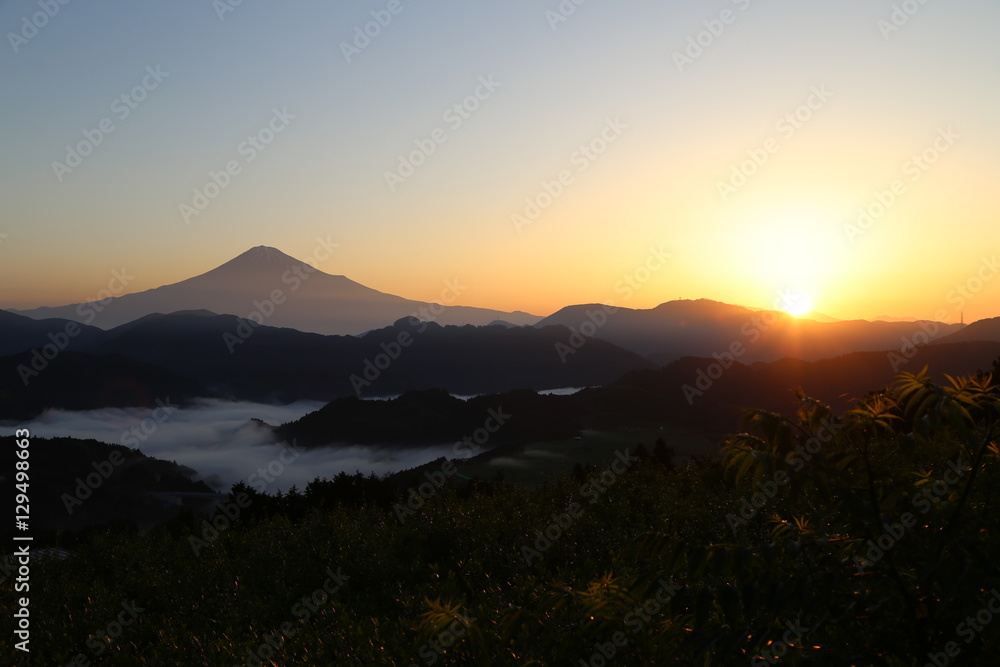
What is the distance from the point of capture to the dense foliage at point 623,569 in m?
3.42

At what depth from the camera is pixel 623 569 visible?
5.54m

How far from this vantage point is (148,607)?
1141 cm

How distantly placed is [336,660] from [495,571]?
4.37 metres

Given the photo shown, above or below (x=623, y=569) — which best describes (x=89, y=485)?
below

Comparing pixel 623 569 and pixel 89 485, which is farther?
pixel 89 485

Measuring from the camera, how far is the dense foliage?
11.2 ft

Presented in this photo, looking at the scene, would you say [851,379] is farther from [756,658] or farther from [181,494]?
[756,658]

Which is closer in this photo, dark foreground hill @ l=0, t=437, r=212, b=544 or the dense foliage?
the dense foliage

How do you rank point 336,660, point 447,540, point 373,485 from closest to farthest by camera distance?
point 336,660 < point 447,540 < point 373,485

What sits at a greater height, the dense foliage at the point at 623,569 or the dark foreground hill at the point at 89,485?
the dense foliage at the point at 623,569

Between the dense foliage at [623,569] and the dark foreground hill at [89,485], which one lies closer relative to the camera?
the dense foliage at [623,569]

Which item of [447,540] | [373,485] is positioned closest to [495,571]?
[447,540]

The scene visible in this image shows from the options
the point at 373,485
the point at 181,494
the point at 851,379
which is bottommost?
the point at 181,494

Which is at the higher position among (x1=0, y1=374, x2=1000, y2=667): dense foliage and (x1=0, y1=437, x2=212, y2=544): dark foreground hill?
(x1=0, y1=374, x2=1000, y2=667): dense foliage
